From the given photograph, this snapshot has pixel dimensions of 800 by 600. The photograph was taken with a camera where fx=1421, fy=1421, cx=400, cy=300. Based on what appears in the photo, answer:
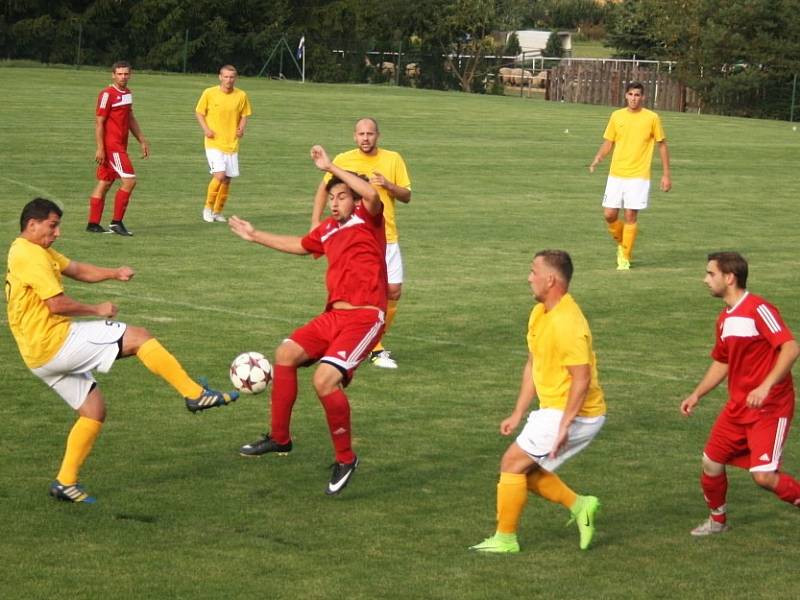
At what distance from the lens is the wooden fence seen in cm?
6519

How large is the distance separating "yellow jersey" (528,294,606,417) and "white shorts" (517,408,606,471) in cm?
5

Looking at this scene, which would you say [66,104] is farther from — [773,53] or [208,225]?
[773,53]

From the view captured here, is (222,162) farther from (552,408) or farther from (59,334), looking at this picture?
(552,408)

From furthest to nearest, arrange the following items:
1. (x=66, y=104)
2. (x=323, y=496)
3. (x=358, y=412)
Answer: (x=66, y=104), (x=358, y=412), (x=323, y=496)

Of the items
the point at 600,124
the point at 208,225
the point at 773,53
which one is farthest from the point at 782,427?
the point at 773,53

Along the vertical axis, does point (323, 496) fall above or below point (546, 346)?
below

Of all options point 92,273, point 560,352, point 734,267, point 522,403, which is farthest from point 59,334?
point 734,267

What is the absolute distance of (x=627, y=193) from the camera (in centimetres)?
1878

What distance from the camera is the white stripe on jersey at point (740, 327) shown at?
26.8 feet

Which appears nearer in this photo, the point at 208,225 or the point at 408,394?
the point at 408,394

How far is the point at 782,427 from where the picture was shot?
8164mm

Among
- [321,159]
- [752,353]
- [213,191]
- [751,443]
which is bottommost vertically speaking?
[213,191]

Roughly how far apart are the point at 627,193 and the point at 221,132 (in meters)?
6.70

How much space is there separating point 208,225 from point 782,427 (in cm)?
1400
